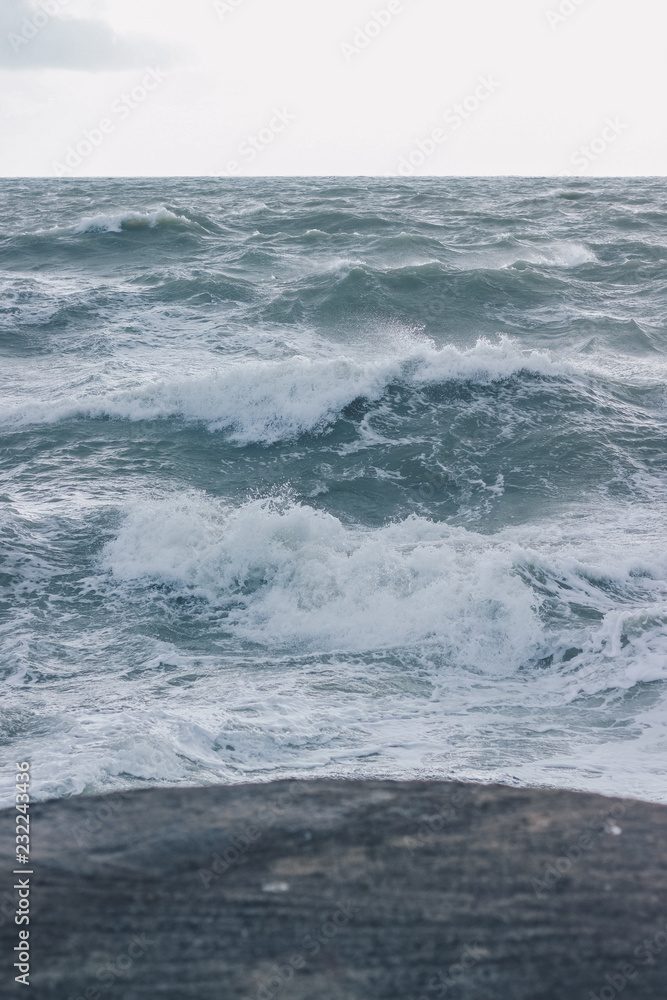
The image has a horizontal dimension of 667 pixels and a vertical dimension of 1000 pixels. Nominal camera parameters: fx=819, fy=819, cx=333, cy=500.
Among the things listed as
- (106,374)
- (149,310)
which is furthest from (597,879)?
(149,310)

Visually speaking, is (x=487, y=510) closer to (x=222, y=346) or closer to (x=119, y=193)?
(x=222, y=346)

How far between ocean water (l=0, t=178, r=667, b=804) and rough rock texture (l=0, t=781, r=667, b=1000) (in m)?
1.54

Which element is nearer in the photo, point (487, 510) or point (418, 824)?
point (418, 824)

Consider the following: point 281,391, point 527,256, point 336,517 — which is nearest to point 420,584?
point 336,517

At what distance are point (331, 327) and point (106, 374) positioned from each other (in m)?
4.23

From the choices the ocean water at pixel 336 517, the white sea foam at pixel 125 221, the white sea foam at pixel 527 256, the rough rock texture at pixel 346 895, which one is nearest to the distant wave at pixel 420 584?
the ocean water at pixel 336 517

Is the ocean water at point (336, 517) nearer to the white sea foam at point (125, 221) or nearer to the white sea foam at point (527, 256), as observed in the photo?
the white sea foam at point (527, 256)

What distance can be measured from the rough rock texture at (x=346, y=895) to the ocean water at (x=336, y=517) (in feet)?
5.05

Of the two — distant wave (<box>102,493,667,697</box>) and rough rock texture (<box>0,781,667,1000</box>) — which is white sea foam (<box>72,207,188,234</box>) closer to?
distant wave (<box>102,493,667,697</box>)

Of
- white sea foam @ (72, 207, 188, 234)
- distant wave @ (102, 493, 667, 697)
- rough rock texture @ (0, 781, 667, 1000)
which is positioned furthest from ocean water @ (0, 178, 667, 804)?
white sea foam @ (72, 207, 188, 234)

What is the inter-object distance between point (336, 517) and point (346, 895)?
6.28 m

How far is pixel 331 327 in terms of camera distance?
14805 mm

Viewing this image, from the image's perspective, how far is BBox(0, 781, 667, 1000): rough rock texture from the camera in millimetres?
2223

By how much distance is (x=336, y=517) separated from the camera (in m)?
8.66
